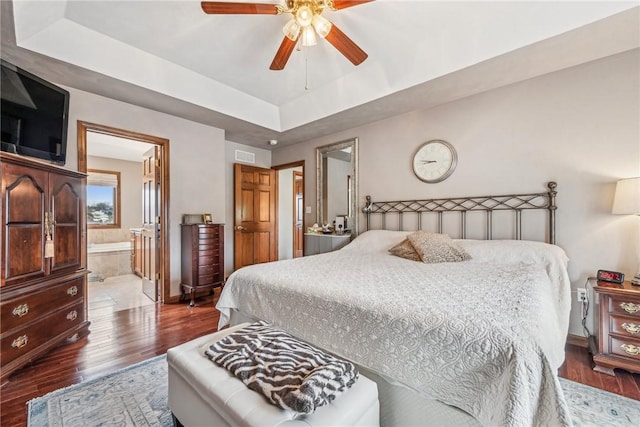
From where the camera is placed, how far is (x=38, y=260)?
6.90 ft

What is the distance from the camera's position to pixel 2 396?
1729 mm

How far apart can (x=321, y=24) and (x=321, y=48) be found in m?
0.94

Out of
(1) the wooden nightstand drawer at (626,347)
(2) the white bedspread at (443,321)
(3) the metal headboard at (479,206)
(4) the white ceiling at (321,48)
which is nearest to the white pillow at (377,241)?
(3) the metal headboard at (479,206)

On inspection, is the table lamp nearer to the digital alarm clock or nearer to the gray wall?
the digital alarm clock

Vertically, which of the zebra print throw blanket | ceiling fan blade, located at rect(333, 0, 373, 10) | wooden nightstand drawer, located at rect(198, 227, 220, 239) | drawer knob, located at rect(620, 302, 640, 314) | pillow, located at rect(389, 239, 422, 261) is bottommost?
drawer knob, located at rect(620, 302, 640, 314)

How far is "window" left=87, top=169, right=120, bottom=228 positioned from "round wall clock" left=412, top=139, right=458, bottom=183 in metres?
6.53

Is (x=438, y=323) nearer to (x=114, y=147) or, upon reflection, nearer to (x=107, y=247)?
(x=114, y=147)

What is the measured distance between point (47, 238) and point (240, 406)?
7.60 feet

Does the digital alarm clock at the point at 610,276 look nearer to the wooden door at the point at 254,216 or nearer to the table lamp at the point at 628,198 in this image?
the table lamp at the point at 628,198

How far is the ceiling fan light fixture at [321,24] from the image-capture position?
72.6 inches

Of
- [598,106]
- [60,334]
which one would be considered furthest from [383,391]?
[598,106]

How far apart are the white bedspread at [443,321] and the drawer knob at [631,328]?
353 mm

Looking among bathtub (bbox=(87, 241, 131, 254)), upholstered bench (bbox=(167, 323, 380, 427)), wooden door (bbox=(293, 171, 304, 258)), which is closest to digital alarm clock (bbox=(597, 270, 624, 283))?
upholstered bench (bbox=(167, 323, 380, 427))

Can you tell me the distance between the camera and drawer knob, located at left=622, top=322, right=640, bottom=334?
1.90 m
